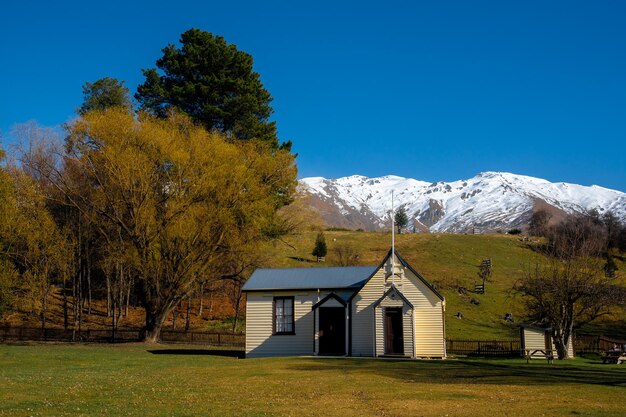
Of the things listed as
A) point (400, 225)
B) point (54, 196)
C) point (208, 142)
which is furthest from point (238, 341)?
point (400, 225)

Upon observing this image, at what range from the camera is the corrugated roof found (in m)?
32.8

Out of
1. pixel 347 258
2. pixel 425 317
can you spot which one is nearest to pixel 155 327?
pixel 425 317

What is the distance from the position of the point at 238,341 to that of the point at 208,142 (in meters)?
12.7

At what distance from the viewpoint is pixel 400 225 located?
104 m

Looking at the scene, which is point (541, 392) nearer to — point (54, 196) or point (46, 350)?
point (46, 350)

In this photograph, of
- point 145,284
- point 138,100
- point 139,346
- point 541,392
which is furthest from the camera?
point 138,100

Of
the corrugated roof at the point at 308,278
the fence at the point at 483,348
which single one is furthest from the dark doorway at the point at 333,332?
the fence at the point at 483,348

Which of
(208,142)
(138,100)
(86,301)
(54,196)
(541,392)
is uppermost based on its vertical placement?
(138,100)

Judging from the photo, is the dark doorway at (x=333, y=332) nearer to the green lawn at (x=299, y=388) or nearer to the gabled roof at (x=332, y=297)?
the gabled roof at (x=332, y=297)

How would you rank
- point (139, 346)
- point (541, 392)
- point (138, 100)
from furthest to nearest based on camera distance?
1. point (138, 100)
2. point (139, 346)
3. point (541, 392)

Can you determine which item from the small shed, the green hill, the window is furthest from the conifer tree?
the small shed

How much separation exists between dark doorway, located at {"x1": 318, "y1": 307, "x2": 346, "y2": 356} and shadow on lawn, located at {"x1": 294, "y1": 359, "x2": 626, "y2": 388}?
348cm

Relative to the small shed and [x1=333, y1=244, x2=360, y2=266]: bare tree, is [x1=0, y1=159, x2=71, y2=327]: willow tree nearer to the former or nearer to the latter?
[x1=333, y1=244, x2=360, y2=266]: bare tree

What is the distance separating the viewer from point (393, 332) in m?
30.9
